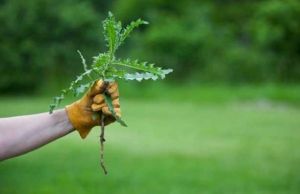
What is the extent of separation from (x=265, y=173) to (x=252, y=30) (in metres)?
14.5

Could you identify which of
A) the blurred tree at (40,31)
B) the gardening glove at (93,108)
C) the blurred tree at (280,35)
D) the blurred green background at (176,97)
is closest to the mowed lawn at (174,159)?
the blurred green background at (176,97)

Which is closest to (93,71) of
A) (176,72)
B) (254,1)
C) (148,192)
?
(148,192)

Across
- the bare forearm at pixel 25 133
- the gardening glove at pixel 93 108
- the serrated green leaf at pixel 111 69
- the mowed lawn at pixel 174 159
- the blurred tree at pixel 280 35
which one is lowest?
the bare forearm at pixel 25 133

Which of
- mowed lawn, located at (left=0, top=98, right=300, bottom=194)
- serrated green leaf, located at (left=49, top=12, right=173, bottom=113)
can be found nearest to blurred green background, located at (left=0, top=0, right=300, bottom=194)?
mowed lawn, located at (left=0, top=98, right=300, bottom=194)

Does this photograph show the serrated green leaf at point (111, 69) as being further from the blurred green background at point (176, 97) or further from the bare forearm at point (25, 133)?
the blurred green background at point (176, 97)

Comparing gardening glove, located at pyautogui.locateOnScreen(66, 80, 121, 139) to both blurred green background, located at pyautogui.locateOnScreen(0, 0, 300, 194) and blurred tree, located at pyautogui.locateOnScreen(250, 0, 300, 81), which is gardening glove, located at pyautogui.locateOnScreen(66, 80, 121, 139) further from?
blurred tree, located at pyautogui.locateOnScreen(250, 0, 300, 81)

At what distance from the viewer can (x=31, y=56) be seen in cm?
720

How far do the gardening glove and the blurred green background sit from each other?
3940 millimetres

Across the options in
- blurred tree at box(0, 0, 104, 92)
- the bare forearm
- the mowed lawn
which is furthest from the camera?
the mowed lawn

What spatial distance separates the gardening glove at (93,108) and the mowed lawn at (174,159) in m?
4.06

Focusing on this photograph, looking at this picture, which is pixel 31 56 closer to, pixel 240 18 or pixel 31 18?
pixel 31 18

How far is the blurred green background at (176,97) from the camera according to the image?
691 cm

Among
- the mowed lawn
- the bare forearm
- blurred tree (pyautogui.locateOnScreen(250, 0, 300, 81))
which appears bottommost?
the bare forearm

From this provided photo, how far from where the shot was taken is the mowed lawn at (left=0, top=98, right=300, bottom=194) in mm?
6832
